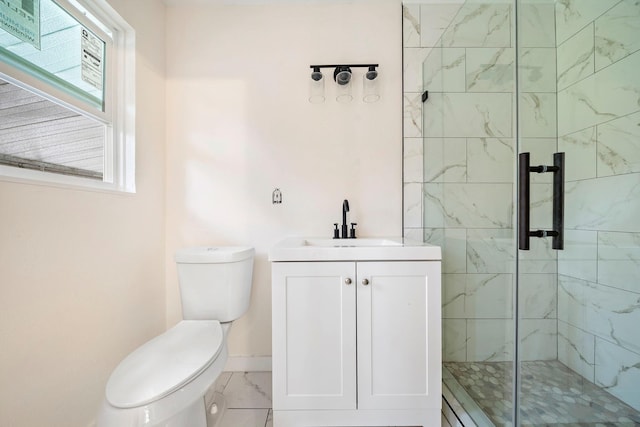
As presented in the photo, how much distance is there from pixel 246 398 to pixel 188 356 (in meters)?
0.62

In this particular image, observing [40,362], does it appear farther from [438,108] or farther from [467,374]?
[438,108]

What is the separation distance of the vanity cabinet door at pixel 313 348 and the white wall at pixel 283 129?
56cm

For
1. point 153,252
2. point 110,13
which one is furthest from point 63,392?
point 110,13

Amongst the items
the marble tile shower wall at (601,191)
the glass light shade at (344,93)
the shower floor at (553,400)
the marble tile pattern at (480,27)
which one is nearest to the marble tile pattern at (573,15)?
the marble tile shower wall at (601,191)

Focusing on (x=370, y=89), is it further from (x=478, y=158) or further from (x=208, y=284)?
(x=208, y=284)

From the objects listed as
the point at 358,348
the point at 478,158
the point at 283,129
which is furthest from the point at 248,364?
the point at 478,158

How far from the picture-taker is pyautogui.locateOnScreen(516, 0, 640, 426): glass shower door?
3.06 feet

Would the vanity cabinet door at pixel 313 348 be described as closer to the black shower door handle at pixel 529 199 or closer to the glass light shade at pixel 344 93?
the black shower door handle at pixel 529 199

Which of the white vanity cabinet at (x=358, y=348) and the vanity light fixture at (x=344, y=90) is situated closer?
the white vanity cabinet at (x=358, y=348)

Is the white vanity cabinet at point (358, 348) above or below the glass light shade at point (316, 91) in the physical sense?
below

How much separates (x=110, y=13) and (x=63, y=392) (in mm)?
1695

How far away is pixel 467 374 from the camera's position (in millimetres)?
1240

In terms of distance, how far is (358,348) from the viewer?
1.08 metres

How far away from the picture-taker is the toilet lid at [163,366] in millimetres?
773
